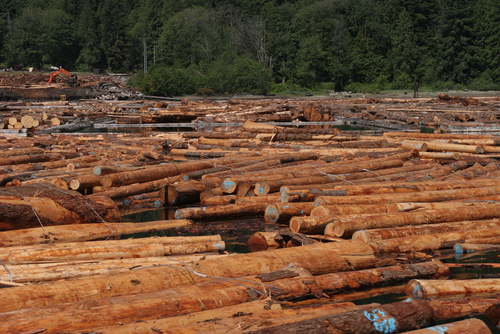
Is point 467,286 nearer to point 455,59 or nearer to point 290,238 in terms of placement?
point 290,238

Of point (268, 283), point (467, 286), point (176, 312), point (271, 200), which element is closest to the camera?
point (176, 312)

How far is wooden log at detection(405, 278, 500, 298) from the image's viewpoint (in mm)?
6082

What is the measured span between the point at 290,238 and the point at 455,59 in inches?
2639

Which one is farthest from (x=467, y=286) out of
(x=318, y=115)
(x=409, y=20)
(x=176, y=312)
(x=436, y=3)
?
(x=436, y=3)

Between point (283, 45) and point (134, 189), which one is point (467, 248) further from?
point (283, 45)

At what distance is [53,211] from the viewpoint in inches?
329

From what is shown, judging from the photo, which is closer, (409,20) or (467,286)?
(467,286)

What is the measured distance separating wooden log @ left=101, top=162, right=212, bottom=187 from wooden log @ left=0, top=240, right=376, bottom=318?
542cm

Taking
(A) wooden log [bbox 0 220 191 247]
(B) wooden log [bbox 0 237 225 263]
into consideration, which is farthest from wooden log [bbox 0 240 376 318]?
(A) wooden log [bbox 0 220 191 247]

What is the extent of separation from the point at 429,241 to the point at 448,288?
1.75 m

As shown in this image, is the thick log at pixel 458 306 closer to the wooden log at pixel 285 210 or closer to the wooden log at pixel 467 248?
the wooden log at pixel 467 248

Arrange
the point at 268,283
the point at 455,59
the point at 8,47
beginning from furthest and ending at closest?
the point at 8,47 → the point at 455,59 → the point at 268,283

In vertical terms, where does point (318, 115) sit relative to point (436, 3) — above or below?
below

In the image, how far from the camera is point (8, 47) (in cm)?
9206
